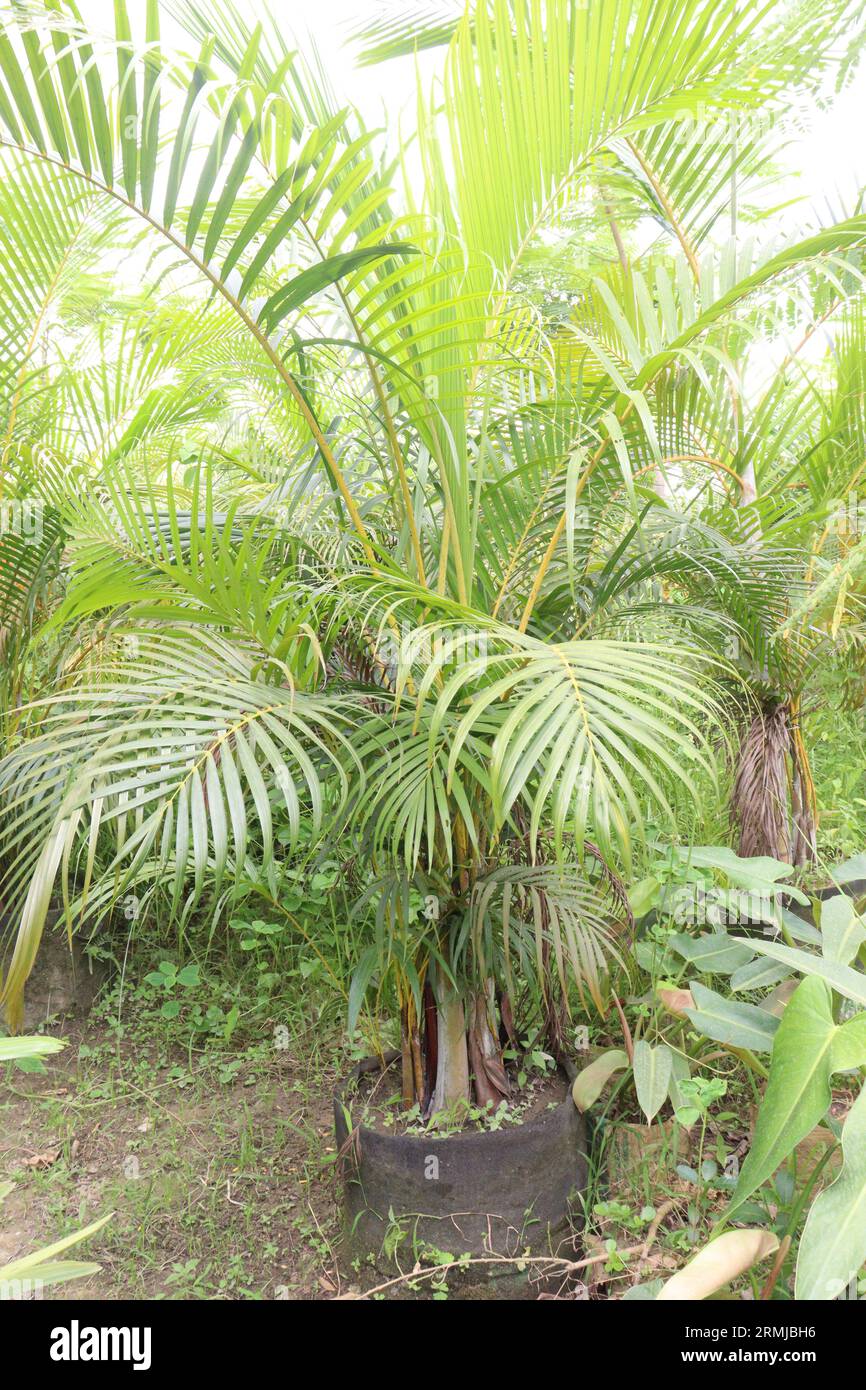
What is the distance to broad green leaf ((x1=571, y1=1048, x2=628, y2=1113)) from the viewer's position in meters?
1.39

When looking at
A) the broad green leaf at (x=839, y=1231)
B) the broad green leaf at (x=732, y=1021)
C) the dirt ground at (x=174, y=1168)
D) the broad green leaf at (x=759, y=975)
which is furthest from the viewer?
the dirt ground at (x=174, y=1168)

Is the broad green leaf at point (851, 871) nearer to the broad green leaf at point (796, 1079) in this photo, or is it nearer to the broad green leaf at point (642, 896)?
the broad green leaf at point (642, 896)

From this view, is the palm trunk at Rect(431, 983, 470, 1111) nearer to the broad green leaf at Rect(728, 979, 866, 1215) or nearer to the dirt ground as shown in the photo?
the dirt ground

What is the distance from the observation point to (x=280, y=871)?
2.08 meters

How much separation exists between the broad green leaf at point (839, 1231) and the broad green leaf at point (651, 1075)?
11.9 inches

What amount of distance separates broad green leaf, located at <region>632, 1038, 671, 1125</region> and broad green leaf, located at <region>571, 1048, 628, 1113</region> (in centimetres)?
11

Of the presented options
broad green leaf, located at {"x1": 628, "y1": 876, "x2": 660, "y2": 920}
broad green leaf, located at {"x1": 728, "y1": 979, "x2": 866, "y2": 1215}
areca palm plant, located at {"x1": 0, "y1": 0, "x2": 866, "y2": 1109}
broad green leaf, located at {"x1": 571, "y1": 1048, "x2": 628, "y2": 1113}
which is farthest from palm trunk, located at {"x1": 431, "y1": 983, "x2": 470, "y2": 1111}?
broad green leaf, located at {"x1": 728, "y1": 979, "x2": 866, "y2": 1215}

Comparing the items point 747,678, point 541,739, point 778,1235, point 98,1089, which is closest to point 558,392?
point 541,739

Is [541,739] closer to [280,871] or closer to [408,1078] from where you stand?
[408,1078]

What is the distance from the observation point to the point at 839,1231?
92 cm

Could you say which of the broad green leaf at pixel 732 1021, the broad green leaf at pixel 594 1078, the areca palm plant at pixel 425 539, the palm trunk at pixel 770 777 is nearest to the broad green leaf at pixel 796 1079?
the broad green leaf at pixel 732 1021

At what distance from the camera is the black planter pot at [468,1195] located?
128 centimetres

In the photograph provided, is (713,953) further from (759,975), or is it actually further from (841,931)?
(841,931)

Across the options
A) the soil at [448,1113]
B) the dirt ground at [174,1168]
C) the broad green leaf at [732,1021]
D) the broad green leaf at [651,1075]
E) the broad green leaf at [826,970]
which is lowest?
the dirt ground at [174,1168]
